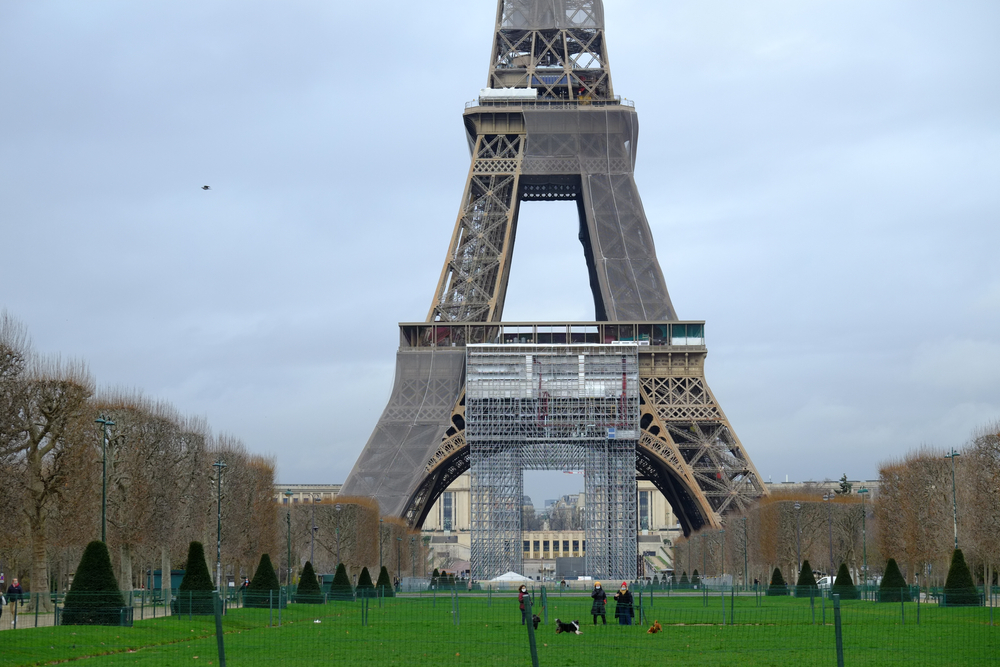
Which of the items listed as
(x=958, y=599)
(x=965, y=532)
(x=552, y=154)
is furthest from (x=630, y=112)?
(x=958, y=599)

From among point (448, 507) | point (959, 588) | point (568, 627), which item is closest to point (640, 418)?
point (959, 588)

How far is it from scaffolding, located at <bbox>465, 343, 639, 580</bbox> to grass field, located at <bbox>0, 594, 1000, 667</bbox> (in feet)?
115

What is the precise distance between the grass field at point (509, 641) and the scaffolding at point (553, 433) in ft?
115

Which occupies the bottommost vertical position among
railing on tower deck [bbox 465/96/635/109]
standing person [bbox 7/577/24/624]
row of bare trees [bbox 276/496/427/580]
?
standing person [bbox 7/577/24/624]

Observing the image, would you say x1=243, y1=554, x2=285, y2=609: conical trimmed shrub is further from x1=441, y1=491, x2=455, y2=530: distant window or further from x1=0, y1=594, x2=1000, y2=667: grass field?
x1=441, y1=491, x2=455, y2=530: distant window

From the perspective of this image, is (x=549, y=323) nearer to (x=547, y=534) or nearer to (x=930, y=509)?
(x=930, y=509)

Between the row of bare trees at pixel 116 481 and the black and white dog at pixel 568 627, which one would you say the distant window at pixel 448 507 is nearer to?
the row of bare trees at pixel 116 481

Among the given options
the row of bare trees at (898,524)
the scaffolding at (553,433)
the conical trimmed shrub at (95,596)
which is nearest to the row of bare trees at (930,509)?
the row of bare trees at (898,524)

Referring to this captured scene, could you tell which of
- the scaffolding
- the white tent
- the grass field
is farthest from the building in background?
the grass field

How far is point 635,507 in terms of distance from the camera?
78.6 meters

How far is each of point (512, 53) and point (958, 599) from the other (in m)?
52.0

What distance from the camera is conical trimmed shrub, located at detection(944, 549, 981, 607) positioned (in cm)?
4072

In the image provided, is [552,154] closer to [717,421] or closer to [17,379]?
[717,421]

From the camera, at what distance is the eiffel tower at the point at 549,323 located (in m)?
75.6
